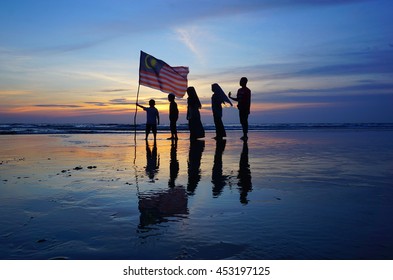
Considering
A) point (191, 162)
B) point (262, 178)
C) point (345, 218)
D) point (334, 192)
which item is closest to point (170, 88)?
point (191, 162)

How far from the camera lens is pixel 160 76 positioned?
17656 mm

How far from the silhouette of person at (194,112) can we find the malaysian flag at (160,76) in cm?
167

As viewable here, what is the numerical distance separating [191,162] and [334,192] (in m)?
4.20

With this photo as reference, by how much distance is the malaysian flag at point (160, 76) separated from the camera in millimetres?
17375

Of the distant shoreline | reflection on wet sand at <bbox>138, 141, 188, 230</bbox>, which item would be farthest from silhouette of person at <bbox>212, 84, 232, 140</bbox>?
the distant shoreline

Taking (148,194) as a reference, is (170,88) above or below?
above

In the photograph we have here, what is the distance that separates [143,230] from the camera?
3.26 metres

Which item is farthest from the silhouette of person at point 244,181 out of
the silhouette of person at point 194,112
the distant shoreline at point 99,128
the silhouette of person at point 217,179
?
the distant shoreline at point 99,128

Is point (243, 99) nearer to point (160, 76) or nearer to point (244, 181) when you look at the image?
point (160, 76)

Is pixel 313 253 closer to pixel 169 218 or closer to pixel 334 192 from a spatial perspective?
pixel 169 218

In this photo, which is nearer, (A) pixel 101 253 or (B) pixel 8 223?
(A) pixel 101 253

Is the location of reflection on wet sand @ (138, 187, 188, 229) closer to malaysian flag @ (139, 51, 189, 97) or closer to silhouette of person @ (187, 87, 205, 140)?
silhouette of person @ (187, 87, 205, 140)

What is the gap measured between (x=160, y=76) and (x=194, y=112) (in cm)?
269
